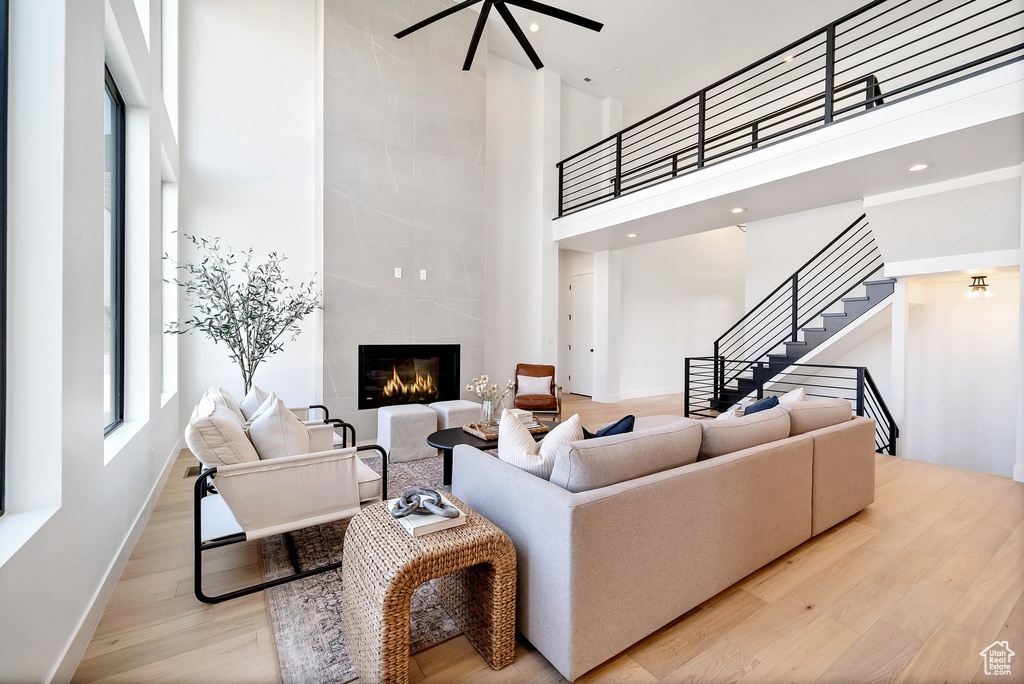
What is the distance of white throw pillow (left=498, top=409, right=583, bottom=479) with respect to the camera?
181 centimetres

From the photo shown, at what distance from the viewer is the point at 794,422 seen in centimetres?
261

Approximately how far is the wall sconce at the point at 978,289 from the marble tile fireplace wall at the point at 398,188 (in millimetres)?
5312

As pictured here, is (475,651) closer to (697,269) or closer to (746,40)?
(746,40)

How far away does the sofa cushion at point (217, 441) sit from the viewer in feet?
6.41

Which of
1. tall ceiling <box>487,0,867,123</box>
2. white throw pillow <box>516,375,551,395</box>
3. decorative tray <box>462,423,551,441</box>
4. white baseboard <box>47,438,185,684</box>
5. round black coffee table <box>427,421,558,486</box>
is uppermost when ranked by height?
tall ceiling <box>487,0,867,123</box>

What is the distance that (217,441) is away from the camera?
201 centimetres

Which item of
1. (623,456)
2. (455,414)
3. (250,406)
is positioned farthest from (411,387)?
(623,456)

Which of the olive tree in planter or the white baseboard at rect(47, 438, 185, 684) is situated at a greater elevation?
the olive tree in planter

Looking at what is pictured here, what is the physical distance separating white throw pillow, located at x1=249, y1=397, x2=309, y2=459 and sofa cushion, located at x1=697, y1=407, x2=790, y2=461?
6.56 feet

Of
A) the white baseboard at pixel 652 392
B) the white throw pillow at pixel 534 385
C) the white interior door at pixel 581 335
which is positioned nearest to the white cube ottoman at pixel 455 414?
the white throw pillow at pixel 534 385

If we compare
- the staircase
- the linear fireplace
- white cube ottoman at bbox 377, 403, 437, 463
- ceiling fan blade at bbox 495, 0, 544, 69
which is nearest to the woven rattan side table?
white cube ottoman at bbox 377, 403, 437, 463

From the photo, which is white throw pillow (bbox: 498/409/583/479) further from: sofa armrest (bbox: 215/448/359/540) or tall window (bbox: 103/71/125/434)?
tall window (bbox: 103/71/125/434)

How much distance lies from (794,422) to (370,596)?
2409 millimetres

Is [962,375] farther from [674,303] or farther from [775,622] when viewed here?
[775,622]
